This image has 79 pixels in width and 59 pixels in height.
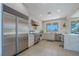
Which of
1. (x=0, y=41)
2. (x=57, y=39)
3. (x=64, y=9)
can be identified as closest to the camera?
(x=0, y=41)

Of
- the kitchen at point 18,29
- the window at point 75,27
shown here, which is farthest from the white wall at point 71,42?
the window at point 75,27

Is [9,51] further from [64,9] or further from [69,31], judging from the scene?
[69,31]

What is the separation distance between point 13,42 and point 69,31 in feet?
10.3

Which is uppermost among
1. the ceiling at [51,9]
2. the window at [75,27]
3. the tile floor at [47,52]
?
the ceiling at [51,9]

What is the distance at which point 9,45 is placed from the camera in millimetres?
3859

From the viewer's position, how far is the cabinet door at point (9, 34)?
11.7 feet

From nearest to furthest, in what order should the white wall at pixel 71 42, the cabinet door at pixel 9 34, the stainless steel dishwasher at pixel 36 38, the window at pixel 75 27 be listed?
1. the cabinet door at pixel 9 34
2. the window at pixel 75 27
3. the white wall at pixel 71 42
4. the stainless steel dishwasher at pixel 36 38

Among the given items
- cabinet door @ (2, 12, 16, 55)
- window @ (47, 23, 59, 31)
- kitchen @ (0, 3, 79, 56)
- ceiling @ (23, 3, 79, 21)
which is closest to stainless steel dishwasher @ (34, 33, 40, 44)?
kitchen @ (0, 3, 79, 56)

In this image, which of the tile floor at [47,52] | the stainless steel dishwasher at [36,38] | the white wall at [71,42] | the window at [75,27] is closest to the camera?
the tile floor at [47,52]

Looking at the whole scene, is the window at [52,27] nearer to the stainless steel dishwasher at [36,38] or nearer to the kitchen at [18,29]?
the kitchen at [18,29]

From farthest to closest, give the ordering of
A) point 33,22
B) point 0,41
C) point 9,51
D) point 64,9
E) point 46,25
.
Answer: point 33,22
point 46,25
point 64,9
point 9,51
point 0,41

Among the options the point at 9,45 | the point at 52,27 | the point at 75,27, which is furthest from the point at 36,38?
the point at 9,45

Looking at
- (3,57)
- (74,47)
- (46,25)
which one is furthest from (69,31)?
(3,57)

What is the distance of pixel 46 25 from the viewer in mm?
5488
